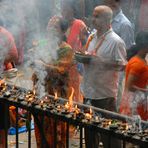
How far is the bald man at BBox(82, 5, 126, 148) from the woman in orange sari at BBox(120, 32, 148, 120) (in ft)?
0.49

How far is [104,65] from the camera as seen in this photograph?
5.32 metres

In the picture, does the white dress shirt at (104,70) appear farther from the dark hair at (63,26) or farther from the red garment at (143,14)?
the red garment at (143,14)

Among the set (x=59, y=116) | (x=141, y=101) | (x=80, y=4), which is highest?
(x=80, y=4)

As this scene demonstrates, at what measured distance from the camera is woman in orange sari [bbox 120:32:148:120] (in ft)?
17.2

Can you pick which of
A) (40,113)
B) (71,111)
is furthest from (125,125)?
(40,113)

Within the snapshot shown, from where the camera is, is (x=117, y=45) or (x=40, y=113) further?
(x=117, y=45)

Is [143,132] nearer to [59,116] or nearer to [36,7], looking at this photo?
[59,116]

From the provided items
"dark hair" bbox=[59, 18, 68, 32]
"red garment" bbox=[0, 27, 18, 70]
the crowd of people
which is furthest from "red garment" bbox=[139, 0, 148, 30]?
"red garment" bbox=[0, 27, 18, 70]

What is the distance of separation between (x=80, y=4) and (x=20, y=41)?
48.8 inches

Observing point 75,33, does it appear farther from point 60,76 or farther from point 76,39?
point 60,76

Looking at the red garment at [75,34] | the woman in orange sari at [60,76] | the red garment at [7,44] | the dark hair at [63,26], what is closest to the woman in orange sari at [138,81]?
the woman in orange sari at [60,76]

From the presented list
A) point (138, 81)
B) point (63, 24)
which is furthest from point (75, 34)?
point (138, 81)

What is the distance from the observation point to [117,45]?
17.6 ft

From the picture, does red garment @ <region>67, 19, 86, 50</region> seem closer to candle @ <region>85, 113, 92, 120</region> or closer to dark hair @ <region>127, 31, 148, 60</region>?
dark hair @ <region>127, 31, 148, 60</region>
